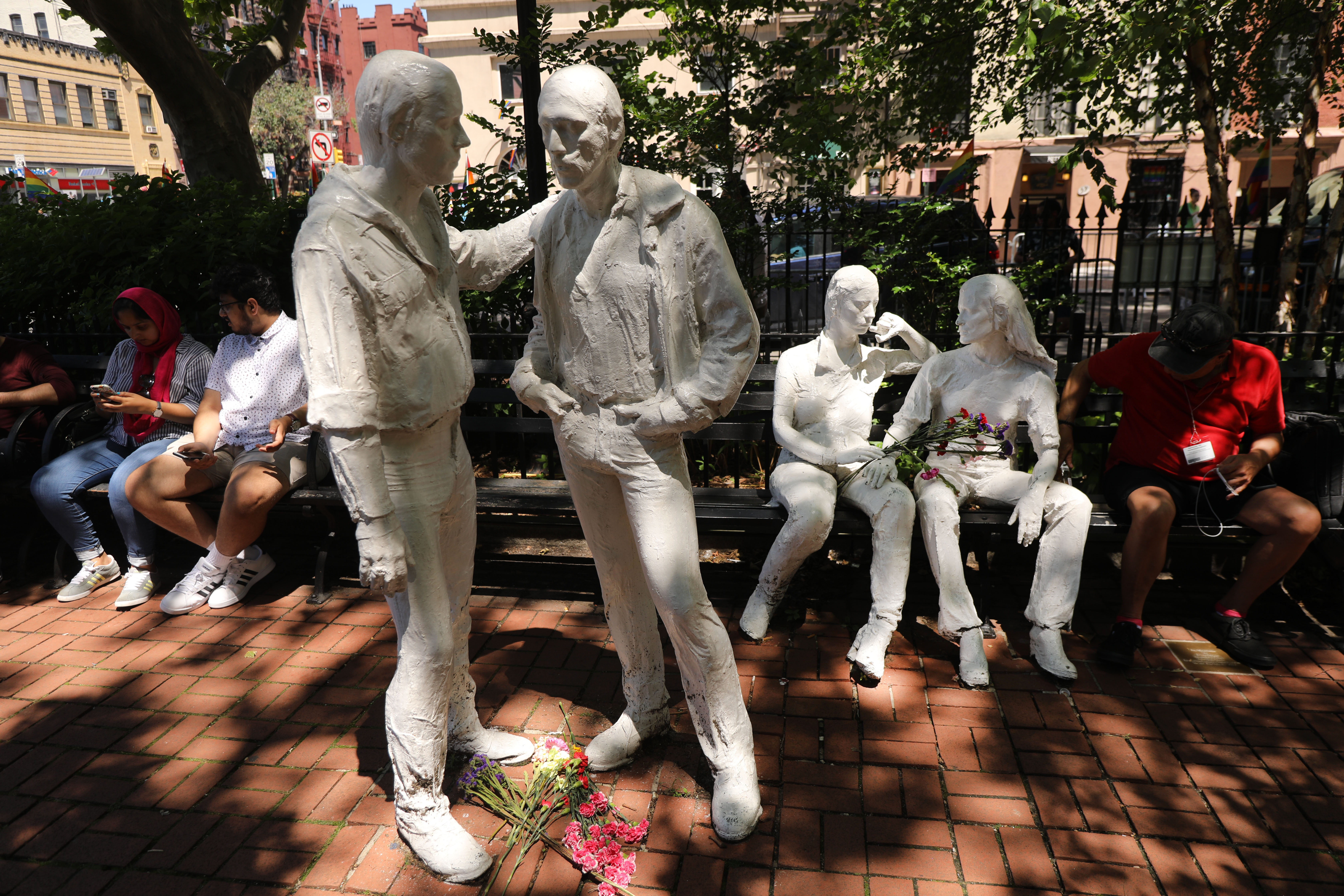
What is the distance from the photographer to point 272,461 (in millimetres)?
4152

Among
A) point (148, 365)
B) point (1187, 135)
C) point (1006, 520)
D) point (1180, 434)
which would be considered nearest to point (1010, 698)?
point (1006, 520)

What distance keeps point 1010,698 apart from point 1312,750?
963 millimetres

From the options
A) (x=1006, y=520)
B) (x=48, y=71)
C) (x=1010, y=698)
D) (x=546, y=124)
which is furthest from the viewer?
(x=48, y=71)

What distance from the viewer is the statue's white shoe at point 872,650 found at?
132 inches

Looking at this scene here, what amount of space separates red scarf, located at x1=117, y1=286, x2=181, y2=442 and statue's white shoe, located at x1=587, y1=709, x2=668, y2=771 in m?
3.06

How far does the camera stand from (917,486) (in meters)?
3.69

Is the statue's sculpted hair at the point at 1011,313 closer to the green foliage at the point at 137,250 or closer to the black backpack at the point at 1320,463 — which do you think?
the black backpack at the point at 1320,463

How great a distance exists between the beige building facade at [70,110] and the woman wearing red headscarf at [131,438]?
3171cm

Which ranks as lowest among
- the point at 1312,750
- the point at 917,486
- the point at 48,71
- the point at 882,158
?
the point at 1312,750

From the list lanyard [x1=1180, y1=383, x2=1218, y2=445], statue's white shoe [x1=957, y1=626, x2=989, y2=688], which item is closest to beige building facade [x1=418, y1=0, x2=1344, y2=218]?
lanyard [x1=1180, y1=383, x2=1218, y2=445]

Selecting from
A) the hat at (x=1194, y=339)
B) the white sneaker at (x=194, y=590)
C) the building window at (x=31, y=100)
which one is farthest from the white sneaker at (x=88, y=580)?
the building window at (x=31, y=100)

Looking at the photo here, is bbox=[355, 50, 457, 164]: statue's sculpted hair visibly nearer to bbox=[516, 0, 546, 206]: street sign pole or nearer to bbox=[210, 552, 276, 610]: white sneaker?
bbox=[516, 0, 546, 206]: street sign pole

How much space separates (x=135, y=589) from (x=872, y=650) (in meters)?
3.61

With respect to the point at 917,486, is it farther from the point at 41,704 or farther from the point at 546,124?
the point at 41,704
